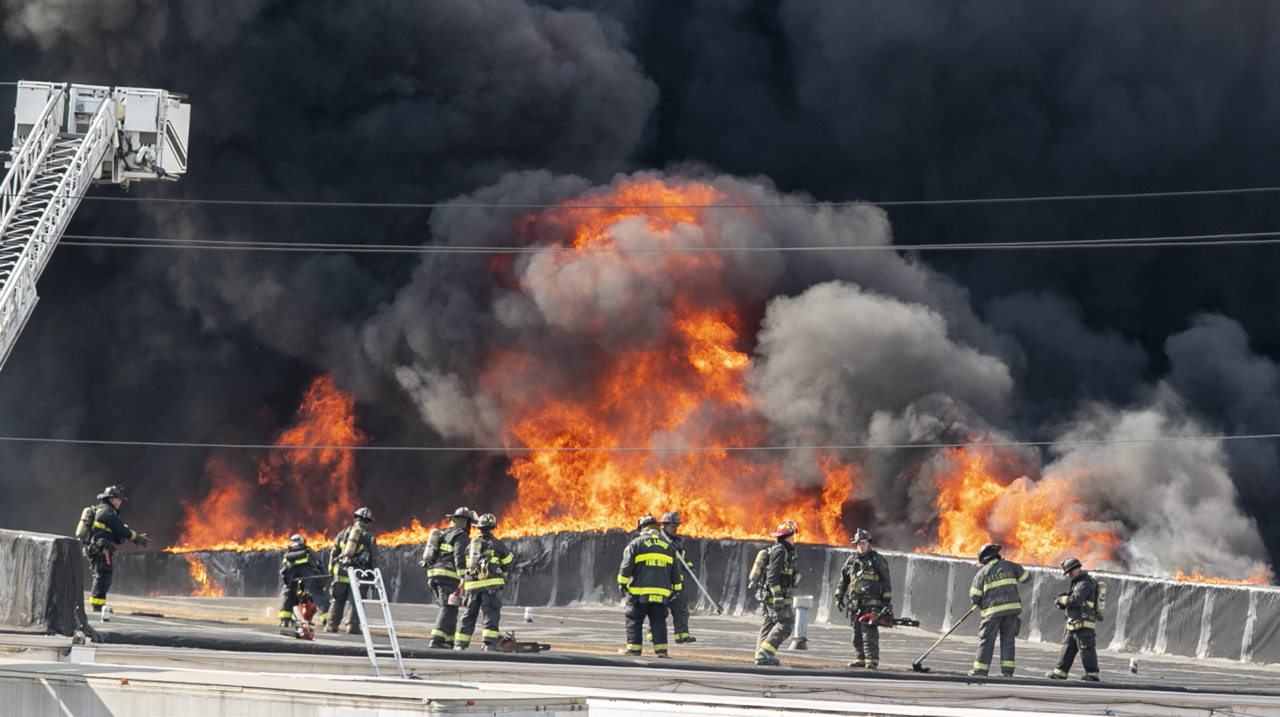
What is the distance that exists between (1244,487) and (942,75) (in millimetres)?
13877

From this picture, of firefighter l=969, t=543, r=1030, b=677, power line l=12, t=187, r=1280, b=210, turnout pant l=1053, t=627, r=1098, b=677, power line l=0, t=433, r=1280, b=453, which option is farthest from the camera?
power line l=12, t=187, r=1280, b=210

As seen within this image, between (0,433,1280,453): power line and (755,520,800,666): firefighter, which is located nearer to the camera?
(755,520,800,666): firefighter

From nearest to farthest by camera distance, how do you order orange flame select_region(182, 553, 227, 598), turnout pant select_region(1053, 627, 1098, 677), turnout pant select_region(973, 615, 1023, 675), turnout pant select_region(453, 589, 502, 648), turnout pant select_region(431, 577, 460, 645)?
turnout pant select_region(973, 615, 1023, 675) → turnout pant select_region(1053, 627, 1098, 677) → turnout pant select_region(453, 589, 502, 648) → turnout pant select_region(431, 577, 460, 645) → orange flame select_region(182, 553, 227, 598)

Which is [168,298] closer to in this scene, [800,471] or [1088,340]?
[800,471]

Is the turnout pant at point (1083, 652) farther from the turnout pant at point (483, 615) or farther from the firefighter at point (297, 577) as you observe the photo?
the firefighter at point (297, 577)

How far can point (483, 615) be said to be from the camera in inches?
592

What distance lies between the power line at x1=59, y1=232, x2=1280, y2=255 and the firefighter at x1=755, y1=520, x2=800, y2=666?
19.6 metres

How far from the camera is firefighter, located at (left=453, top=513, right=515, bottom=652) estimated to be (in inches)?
592

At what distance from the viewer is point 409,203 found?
122 feet

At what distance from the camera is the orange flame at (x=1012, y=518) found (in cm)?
2942

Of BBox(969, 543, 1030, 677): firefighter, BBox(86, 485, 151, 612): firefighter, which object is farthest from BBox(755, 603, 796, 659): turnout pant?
BBox(86, 485, 151, 612): firefighter

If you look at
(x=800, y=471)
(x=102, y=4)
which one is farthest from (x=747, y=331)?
(x=102, y=4)

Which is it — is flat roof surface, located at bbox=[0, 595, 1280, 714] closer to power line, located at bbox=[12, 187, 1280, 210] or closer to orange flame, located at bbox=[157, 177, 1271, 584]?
orange flame, located at bbox=[157, 177, 1271, 584]

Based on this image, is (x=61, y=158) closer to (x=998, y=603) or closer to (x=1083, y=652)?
(x=998, y=603)
